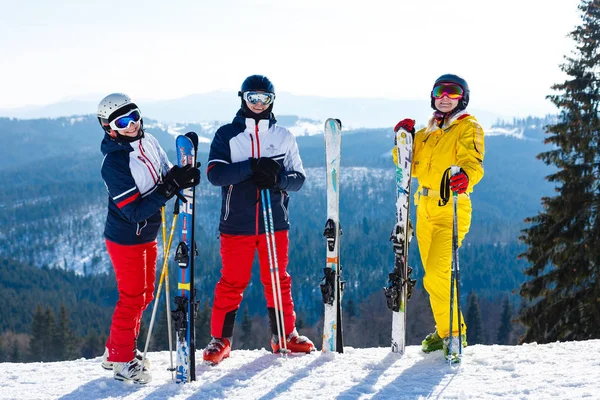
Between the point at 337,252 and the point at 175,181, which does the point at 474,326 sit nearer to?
the point at 337,252

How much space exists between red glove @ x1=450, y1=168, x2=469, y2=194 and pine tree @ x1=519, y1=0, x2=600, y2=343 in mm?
8726

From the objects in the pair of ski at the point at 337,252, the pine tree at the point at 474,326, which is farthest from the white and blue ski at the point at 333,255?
the pine tree at the point at 474,326

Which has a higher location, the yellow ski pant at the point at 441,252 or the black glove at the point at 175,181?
the black glove at the point at 175,181

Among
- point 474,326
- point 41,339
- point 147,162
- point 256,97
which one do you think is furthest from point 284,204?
point 41,339

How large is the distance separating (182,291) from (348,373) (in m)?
1.51

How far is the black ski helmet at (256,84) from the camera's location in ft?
15.8

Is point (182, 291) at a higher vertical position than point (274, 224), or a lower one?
lower

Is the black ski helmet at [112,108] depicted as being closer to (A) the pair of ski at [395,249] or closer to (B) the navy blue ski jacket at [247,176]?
(B) the navy blue ski jacket at [247,176]

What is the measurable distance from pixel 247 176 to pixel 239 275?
0.89 m

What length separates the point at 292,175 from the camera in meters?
4.88

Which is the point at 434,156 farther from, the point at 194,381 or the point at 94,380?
the point at 94,380

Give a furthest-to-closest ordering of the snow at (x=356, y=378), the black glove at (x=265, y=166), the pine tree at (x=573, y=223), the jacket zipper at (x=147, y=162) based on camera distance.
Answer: the pine tree at (x=573, y=223) → the black glove at (x=265, y=166) → the jacket zipper at (x=147, y=162) → the snow at (x=356, y=378)

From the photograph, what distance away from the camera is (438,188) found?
4754mm

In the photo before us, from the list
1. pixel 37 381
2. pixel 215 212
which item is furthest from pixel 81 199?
pixel 37 381
